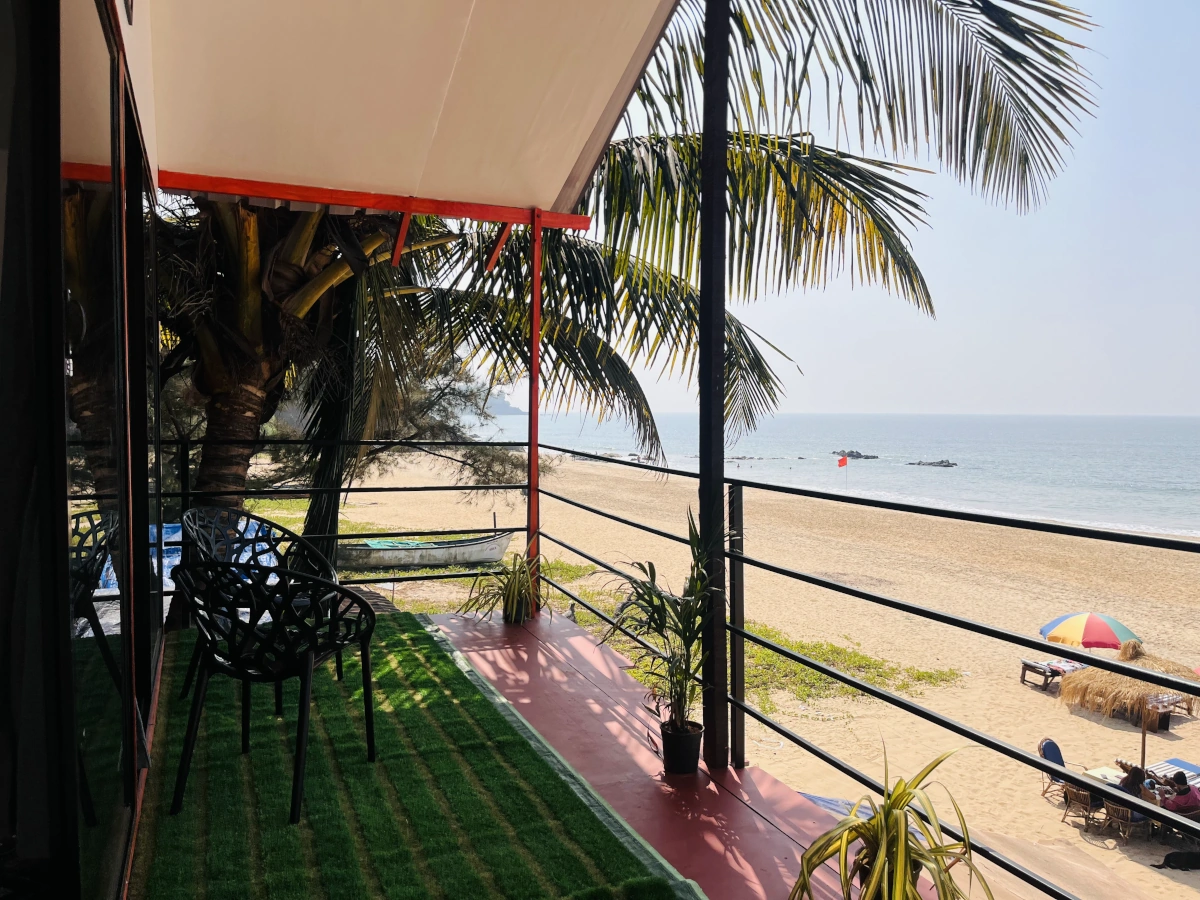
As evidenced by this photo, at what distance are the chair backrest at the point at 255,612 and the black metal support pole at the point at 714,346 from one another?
1.02 m

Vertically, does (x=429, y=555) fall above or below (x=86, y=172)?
below

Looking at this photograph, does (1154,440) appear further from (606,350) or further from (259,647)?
(259,647)

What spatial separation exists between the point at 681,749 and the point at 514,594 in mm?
1840

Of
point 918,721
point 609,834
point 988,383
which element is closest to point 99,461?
point 609,834

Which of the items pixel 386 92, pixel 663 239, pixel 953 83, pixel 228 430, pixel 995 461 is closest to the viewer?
pixel 953 83

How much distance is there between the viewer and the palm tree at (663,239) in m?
2.95

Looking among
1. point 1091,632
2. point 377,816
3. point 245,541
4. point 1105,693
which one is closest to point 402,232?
point 245,541

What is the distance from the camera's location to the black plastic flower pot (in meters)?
2.61

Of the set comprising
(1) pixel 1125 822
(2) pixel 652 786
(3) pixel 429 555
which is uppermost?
(2) pixel 652 786

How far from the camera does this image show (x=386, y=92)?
132 inches

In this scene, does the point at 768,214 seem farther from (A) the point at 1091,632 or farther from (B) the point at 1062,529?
(A) the point at 1091,632

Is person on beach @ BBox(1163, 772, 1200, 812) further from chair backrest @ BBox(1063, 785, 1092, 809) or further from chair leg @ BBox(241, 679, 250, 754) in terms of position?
chair leg @ BBox(241, 679, 250, 754)

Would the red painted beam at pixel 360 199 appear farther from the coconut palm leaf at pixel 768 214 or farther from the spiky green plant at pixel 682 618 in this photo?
the spiky green plant at pixel 682 618

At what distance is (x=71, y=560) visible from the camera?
2.80 ft
